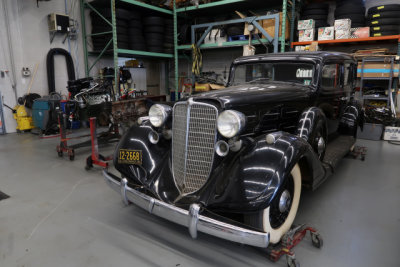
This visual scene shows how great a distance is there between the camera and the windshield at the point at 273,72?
306 cm

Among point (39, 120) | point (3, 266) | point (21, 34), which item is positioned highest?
point (21, 34)

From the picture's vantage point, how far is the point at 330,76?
10.7 feet

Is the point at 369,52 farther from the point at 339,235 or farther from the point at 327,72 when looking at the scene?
the point at 339,235

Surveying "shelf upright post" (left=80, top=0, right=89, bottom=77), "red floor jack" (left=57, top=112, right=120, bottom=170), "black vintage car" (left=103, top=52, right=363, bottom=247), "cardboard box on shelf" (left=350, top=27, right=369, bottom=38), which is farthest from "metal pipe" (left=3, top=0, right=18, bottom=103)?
"cardboard box on shelf" (left=350, top=27, right=369, bottom=38)

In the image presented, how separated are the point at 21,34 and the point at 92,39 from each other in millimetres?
1765

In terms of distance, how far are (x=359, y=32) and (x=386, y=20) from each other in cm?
48

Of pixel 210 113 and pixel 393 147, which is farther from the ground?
pixel 210 113

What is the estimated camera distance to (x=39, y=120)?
582cm

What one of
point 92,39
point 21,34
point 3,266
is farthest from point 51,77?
point 3,266

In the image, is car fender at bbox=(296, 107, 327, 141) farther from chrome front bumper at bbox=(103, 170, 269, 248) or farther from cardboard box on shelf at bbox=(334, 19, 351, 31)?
cardboard box on shelf at bbox=(334, 19, 351, 31)

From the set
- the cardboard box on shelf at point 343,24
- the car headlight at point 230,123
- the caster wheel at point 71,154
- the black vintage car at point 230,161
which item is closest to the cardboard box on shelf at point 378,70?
the cardboard box on shelf at point 343,24

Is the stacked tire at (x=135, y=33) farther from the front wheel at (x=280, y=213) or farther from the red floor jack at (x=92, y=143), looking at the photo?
the front wheel at (x=280, y=213)

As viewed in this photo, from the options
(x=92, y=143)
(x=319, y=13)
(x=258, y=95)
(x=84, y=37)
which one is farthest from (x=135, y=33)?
(x=258, y=95)

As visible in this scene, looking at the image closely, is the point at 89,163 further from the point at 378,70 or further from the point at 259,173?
the point at 378,70
